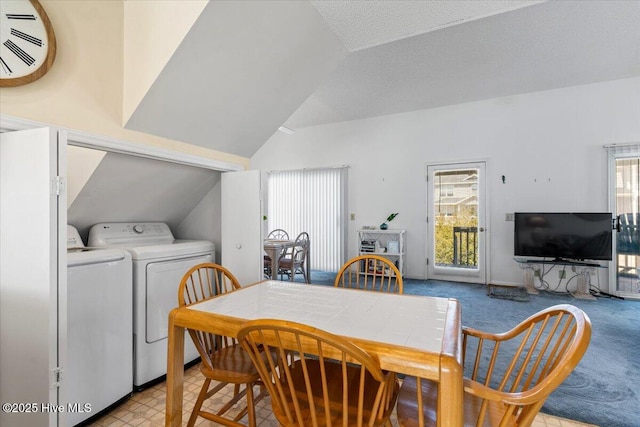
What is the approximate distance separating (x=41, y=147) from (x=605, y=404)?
336 centimetres

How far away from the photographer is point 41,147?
1.32 metres

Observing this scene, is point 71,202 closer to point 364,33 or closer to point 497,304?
point 364,33

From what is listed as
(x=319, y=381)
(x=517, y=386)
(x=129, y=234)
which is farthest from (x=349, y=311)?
(x=129, y=234)

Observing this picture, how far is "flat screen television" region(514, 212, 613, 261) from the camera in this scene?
398 cm

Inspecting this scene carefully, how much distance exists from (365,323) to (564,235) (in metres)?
4.29

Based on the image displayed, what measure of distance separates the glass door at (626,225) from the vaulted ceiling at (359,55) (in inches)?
47.9

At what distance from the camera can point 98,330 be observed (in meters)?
1.80

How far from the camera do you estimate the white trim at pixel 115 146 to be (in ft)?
4.54

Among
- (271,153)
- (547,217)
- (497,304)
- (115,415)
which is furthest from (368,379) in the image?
(271,153)

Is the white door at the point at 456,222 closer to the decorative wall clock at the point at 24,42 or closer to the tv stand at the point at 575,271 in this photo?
the tv stand at the point at 575,271

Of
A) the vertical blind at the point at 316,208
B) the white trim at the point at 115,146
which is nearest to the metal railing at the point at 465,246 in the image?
the vertical blind at the point at 316,208

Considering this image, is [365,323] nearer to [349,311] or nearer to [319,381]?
[349,311]

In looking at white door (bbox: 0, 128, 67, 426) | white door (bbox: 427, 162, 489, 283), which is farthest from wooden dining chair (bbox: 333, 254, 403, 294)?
white door (bbox: 0, 128, 67, 426)

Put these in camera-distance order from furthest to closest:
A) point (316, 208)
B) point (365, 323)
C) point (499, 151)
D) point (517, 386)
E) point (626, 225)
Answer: point (316, 208) → point (499, 151) → point (626, 225) → point (365, 323) → point (517, 386)
